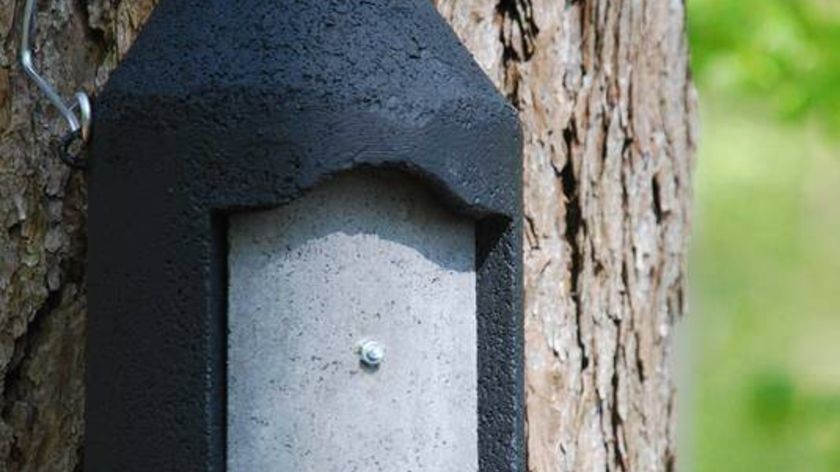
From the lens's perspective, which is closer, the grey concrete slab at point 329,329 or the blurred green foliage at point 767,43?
the grey concrete slab at point 329,329

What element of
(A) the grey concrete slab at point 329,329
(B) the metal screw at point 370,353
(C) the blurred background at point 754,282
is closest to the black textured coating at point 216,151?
(A) the grey concrete slab at point 329,329

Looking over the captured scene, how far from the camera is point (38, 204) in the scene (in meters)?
2.32

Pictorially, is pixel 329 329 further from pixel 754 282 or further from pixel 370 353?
pixel 754 282

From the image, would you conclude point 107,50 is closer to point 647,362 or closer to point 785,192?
point 647,362

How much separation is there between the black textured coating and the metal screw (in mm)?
169

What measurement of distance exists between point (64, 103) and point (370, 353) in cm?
58

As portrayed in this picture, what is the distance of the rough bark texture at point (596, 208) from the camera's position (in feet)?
8.23

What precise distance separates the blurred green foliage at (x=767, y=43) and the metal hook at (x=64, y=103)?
328 centimetres

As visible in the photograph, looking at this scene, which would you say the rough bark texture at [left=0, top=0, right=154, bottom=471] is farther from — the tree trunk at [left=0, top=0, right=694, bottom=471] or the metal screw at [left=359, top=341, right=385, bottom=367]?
the metal screw at [left=359, top=341, right=385, bottom=367]

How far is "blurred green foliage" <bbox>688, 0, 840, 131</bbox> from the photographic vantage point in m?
5.18

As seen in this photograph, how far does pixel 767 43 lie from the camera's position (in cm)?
540

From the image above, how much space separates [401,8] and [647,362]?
0.88 metres

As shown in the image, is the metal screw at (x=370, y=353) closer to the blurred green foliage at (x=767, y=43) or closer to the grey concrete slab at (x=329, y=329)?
the grey concrete slab at (x=329, y=329)

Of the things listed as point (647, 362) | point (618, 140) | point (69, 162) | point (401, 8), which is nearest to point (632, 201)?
point (618, 140)
